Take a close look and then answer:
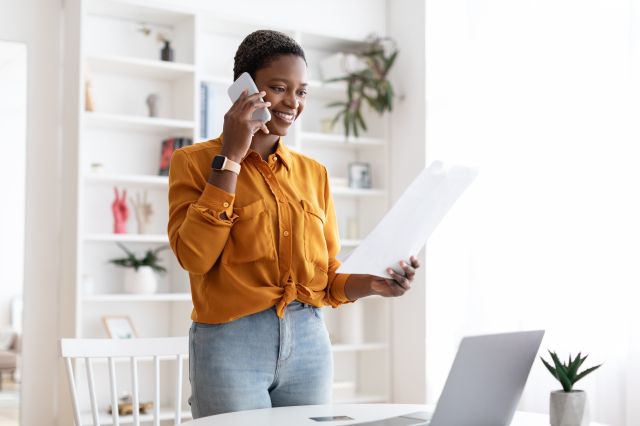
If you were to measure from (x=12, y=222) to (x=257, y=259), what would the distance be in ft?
8.11

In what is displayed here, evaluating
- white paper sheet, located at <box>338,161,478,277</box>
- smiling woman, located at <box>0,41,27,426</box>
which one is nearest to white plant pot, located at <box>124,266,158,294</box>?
smiling woman, located at <box>0,41,27,426</box>

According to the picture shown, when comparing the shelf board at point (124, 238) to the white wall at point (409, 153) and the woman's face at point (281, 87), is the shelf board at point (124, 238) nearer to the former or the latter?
the white wall at point (409, 153)

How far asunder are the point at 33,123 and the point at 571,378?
3124 millimetres

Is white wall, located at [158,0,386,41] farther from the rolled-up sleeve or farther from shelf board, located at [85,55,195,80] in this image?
the rolled-up sleeve

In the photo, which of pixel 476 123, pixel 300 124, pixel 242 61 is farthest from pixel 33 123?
pixel 242 61

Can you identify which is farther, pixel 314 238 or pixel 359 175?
pixel 359 175

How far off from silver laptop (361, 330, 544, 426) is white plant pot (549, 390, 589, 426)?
0.24 feet

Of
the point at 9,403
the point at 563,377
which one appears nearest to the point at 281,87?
the point at 563,377

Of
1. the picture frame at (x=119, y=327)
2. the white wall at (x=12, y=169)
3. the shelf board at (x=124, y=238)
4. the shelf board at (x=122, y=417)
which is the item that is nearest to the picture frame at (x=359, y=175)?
the shelf board at (x=124, y=238)

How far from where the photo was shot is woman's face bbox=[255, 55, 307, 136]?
1.68m

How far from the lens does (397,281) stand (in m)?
1.63

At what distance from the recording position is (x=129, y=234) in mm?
3984

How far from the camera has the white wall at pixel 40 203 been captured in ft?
12.5

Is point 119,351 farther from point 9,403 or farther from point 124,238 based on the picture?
point 9,403
